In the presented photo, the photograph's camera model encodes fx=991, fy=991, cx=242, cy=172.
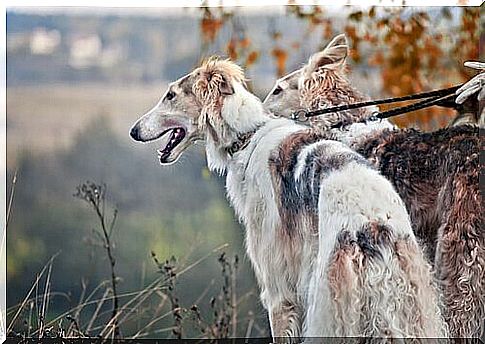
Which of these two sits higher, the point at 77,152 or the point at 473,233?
the point at 77,152

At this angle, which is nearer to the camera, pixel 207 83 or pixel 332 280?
pixel 332 280

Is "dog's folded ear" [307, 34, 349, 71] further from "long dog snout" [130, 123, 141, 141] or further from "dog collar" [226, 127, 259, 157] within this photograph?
"long dog snout" [130, 123, 141, 141]

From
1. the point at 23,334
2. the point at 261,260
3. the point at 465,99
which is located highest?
the point at 465,99

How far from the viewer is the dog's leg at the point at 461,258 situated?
4512mm

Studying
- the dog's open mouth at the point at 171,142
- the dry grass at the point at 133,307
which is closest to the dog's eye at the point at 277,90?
the dog's open mouth at the point at 171,142

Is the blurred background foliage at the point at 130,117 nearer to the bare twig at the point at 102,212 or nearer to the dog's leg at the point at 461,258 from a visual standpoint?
the bare twig at the point at 102,212

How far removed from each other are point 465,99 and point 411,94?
280 millimetres

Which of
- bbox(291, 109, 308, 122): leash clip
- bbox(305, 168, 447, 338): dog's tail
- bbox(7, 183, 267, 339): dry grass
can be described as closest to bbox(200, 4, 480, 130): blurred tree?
bbox(291, 109, 308, 122): leash clip

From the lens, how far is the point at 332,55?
473 cm

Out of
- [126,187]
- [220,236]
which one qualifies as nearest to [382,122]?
[220,236]

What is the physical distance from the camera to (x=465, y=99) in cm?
466

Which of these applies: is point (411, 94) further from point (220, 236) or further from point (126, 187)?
point (126, 187)

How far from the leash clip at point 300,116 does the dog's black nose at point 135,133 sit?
752 mm

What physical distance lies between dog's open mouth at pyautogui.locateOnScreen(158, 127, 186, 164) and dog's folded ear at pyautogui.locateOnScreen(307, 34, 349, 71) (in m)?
0.69
